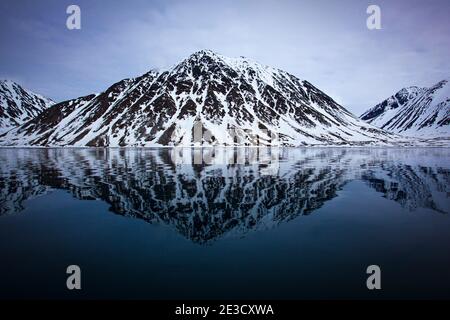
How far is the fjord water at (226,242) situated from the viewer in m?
11.4

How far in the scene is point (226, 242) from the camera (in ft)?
51.9

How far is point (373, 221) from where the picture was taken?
64.1ft

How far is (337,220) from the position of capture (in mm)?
19781

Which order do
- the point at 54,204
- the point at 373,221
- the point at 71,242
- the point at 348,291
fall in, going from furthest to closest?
the point at 54,204, the point at 373,221, the point at 71,242, the point at 348,291

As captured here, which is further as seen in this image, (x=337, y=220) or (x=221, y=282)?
(x=337, y=220)

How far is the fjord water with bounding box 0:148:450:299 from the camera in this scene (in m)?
11.4

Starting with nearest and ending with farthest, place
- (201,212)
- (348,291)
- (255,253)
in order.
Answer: (348,291)
(255,253)
(201,212)
